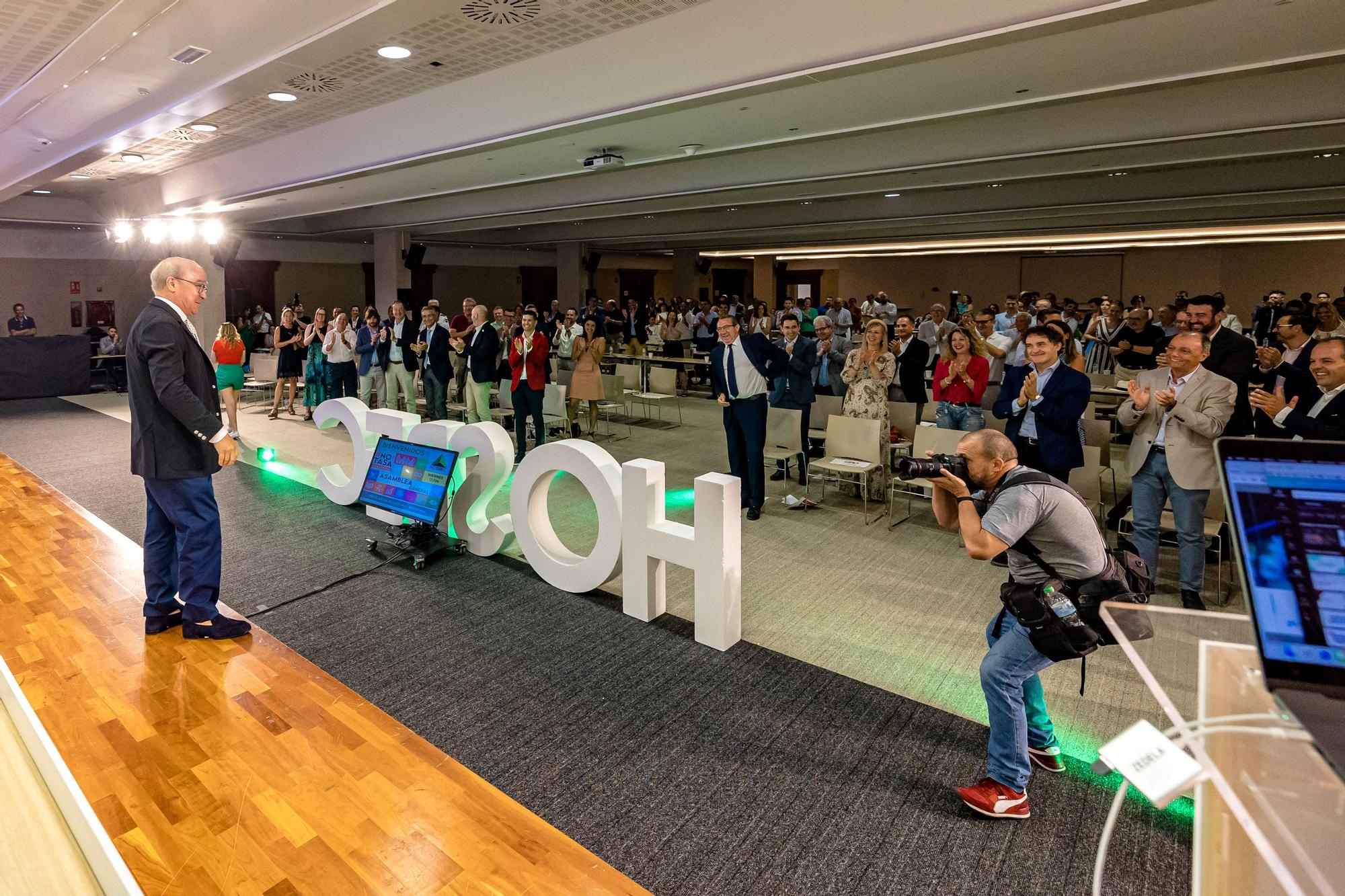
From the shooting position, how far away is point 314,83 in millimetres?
6758

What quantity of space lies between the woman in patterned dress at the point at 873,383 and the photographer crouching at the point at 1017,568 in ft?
12.5

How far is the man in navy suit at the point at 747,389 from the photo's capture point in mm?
6328

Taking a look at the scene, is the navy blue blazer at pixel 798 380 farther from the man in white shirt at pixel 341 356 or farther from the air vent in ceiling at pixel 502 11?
the man in white shirt at pixel 341 356

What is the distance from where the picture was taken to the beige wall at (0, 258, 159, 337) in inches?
705

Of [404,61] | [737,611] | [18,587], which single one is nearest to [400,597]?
[737,611]

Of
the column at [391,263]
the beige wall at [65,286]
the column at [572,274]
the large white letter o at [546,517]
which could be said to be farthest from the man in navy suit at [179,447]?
the column at [572,274]

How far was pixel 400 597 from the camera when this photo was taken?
4.71 m

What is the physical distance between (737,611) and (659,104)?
12.4ft

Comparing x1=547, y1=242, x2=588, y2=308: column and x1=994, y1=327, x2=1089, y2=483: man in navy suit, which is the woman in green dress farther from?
x1=547, y1=242, x2=588, y2=308: column

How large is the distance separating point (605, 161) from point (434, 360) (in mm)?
3394

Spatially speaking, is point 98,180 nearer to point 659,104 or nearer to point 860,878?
point 659,104

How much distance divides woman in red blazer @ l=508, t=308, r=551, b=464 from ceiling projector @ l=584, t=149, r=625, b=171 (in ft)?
5.90

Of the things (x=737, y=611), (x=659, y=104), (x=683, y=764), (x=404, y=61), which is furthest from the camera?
(x=404, y=61)

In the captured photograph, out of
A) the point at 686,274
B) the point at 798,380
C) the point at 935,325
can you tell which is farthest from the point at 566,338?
the point at 686,274
